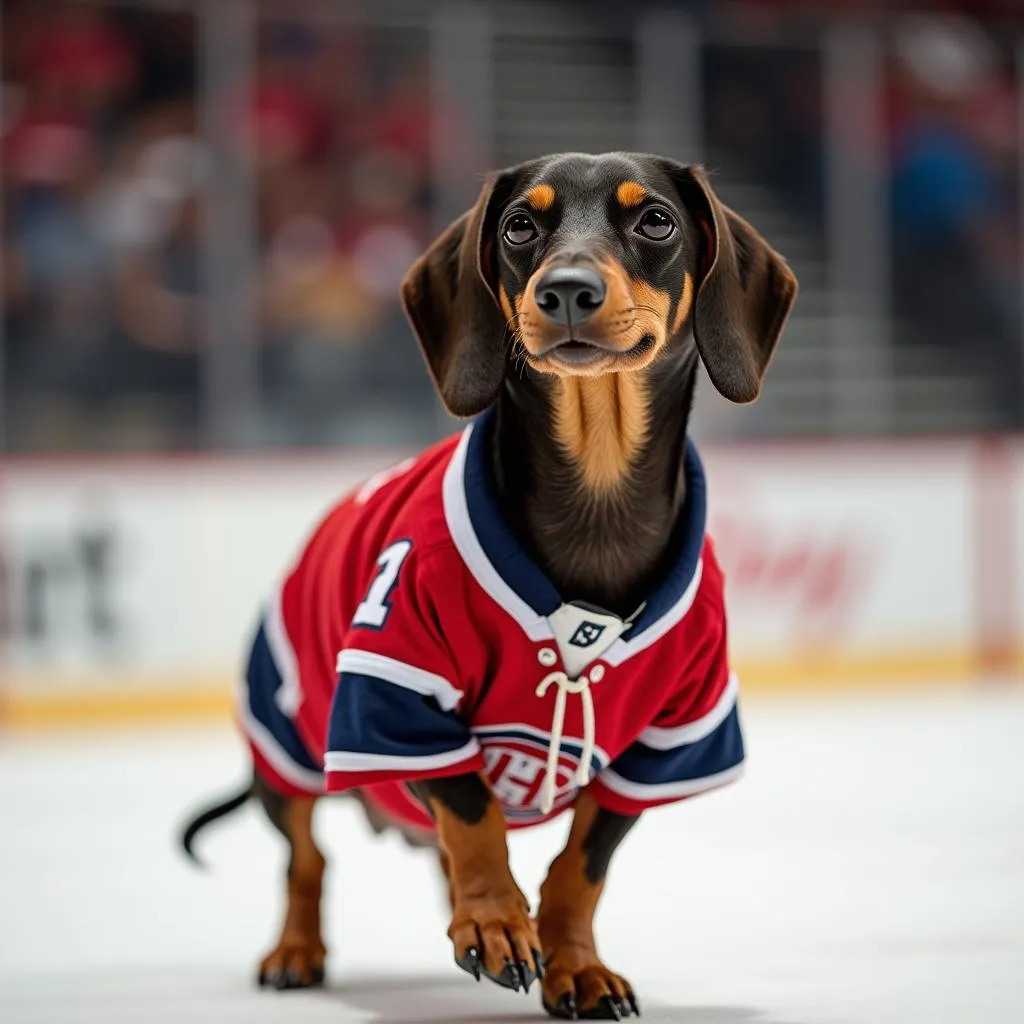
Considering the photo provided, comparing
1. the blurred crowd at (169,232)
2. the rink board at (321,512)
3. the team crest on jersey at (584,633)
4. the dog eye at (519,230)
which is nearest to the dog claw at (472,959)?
the team crest on jersey at (584,633)

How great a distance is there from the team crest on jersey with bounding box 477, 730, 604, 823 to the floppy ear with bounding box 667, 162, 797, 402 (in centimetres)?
57

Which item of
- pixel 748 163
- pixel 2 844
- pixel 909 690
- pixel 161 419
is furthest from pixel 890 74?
pixel 2 844

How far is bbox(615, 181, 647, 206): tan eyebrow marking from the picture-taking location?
2.54 metres

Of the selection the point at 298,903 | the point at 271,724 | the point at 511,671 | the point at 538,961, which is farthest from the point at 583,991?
the point at 271,724

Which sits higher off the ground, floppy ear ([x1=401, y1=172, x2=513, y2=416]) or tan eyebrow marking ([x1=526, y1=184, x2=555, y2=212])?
tan eyebrow marking ([x1=526, y1=184, x2=555, y2=212])

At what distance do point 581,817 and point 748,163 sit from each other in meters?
6.32

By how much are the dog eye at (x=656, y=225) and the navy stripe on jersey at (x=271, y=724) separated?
1097mm

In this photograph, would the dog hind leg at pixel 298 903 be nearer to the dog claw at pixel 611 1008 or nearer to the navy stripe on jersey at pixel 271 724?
the navy stripe on jersey at pixel 271 724

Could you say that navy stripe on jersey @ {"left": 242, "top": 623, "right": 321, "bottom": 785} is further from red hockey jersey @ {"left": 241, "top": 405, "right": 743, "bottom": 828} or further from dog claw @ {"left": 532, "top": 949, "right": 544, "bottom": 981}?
dog claw @ {"left": 532, "top": 949, "right": 544, "bottom": 981}

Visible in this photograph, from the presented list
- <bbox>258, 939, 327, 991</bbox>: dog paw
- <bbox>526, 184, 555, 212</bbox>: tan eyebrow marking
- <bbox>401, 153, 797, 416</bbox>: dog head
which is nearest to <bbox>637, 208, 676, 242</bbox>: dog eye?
<bbox>401, 153, 797, 416</bbox>: dog head

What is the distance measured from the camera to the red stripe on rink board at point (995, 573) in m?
7.79

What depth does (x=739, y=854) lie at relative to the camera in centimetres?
426

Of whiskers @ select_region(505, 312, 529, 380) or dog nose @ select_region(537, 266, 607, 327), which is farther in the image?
→ whiskers @ select_region(505, 312, 529, 380)

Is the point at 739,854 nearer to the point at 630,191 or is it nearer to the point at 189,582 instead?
the point at 630,191
